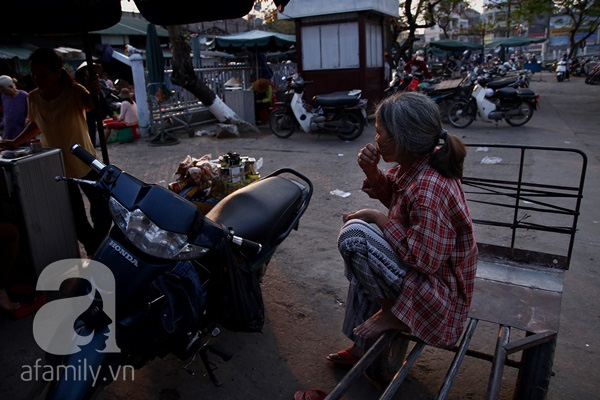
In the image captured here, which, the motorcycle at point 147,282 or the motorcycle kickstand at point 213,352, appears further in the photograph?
the motorcycle kickstand at point 213,352

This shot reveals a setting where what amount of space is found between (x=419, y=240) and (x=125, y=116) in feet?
29.8

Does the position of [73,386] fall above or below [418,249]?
below

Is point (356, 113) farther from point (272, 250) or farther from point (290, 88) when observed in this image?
point (272, 250)

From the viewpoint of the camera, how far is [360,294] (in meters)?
2.25

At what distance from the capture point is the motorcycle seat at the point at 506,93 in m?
9.46

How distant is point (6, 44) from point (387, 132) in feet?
65.9

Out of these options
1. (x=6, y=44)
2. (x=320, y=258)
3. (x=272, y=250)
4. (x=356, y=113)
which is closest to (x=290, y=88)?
(x=356, y=113)

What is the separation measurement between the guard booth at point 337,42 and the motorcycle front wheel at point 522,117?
3253 millimetres

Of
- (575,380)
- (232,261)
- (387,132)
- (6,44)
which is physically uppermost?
(6,44)

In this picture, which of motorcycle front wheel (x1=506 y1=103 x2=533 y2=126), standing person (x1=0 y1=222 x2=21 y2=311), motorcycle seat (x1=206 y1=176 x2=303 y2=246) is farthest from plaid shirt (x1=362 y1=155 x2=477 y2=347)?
motorcycle front wheel (x1=506 y1=103 x2=533 y2=126)

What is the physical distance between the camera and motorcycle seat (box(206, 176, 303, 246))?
2430 millimetres

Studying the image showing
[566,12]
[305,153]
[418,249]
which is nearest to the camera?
[418,249]

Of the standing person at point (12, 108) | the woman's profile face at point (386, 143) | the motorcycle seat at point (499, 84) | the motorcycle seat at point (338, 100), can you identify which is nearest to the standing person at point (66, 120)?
the woman's profile face at point (386, 143)

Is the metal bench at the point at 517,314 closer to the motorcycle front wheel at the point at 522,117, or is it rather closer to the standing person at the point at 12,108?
the standing person at the point at 12,108
